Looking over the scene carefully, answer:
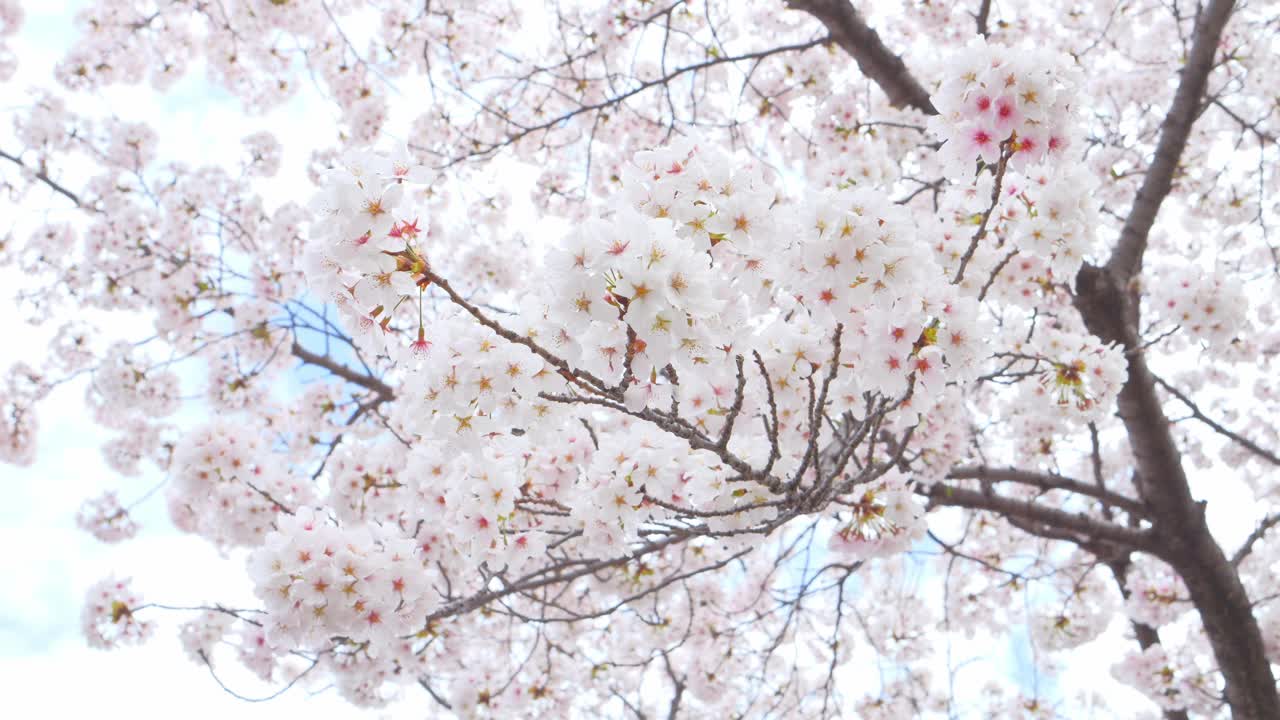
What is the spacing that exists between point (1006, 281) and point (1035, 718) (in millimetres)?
5183

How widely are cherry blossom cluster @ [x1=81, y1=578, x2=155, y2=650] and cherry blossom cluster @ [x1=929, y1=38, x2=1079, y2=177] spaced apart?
5264mm

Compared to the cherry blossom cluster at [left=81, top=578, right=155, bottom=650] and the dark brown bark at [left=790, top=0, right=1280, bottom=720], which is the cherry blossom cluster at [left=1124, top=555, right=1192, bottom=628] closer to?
the dark brown bark at [left=790, top=0, right=1280, bottom=720]

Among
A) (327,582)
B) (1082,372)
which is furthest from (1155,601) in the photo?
(327,582)

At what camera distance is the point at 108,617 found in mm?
4820

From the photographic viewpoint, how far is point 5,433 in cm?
645

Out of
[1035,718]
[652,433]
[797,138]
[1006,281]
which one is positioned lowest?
[652,433]

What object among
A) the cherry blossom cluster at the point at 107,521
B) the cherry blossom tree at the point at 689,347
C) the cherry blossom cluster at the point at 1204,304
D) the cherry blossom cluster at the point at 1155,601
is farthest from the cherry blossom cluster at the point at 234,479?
the cherry blossom cluster at the point at 1155,601

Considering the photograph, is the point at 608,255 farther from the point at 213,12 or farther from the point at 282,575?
the point at 213,12

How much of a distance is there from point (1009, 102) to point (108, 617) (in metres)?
5.67

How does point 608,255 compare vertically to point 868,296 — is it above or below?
below

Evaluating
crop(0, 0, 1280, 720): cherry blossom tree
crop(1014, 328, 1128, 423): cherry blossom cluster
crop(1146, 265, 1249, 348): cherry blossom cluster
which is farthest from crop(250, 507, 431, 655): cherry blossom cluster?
crop(1146, 265, 1249, 348): cherry blossom cluster

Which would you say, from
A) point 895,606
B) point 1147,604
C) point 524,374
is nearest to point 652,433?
point 524,374

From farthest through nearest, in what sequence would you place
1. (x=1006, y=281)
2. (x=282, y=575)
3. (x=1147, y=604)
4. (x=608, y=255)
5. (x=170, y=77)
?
(x=170, y=77)
(x=1147, y=604)
(x=1006, y=281)
(x=282, y=575)
(x=608, y=255)

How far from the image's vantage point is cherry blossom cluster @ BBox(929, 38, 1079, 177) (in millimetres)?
1837
